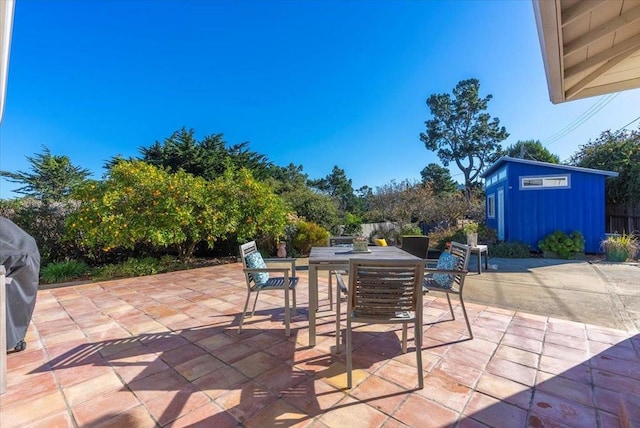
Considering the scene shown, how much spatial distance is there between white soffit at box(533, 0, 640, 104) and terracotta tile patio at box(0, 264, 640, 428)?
220 cm

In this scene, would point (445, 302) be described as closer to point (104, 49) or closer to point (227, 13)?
point (227, 13)

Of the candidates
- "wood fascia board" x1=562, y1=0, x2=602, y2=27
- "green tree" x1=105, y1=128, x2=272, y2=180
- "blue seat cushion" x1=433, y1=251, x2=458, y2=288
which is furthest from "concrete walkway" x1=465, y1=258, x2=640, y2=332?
"green tree" x1=105, y1=128, x2=272, y2=180

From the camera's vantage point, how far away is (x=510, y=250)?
766cm

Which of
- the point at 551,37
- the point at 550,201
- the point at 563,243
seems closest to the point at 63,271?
the point at 551,37

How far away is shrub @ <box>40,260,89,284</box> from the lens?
5094 millimetres

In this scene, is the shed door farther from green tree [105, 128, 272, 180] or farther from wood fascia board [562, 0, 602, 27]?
green tree [105, 128, 272, 180]

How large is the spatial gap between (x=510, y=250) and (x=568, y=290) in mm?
3754

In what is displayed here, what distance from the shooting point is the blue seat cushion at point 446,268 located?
2.77 meters

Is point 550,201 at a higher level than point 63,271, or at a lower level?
higher

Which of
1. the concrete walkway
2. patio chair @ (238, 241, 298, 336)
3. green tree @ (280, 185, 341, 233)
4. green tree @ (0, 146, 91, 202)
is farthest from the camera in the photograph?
green tree @ (0, 146, 91, 202)

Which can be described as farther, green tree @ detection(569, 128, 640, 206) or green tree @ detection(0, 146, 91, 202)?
green tree @ detection(0, 146, 91, 202)

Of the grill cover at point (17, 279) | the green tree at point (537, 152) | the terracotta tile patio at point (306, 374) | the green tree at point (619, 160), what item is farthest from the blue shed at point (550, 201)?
the green tree at point (537, 152)

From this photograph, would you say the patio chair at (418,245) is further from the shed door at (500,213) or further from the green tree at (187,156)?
the green tree at (187,156)

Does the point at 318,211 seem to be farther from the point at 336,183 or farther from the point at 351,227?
the point at 336,183
